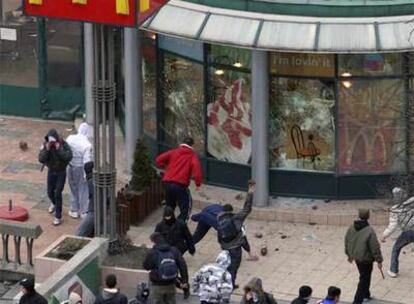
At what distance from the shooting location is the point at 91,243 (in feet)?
67.1

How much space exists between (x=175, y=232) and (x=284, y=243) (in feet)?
9.16

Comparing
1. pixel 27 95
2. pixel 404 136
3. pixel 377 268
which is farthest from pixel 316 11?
pixel 27 95

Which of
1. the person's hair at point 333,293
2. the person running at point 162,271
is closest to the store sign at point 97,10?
the person running at point 162,271

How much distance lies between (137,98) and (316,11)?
4.24 meters

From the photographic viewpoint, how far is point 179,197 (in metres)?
22.3

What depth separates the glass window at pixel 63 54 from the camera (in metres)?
28.5

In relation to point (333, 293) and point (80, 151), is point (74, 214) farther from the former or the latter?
point (333, 293)

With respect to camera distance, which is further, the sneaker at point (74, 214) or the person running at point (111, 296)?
the sneaker at point (74, 214)

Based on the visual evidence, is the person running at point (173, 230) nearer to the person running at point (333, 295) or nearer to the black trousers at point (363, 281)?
the black trousers at point (363, 281)

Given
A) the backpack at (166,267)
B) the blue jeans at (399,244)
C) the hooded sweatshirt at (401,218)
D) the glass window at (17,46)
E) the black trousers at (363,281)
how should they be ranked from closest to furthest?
1. the backpack at (166,267)
2. the hooded sweatshirt at (401,218)
3. the black trousers at (363,281)
4. the blue jeans at (399,244)
5. the glass window at (17,46)

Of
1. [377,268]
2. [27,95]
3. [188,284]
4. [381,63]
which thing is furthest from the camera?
[27,95]

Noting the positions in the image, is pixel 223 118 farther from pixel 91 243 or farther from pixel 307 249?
pixel 91 243

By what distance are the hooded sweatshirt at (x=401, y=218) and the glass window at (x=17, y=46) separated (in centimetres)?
997

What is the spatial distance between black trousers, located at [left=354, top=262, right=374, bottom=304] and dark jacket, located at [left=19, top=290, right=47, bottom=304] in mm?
4708
